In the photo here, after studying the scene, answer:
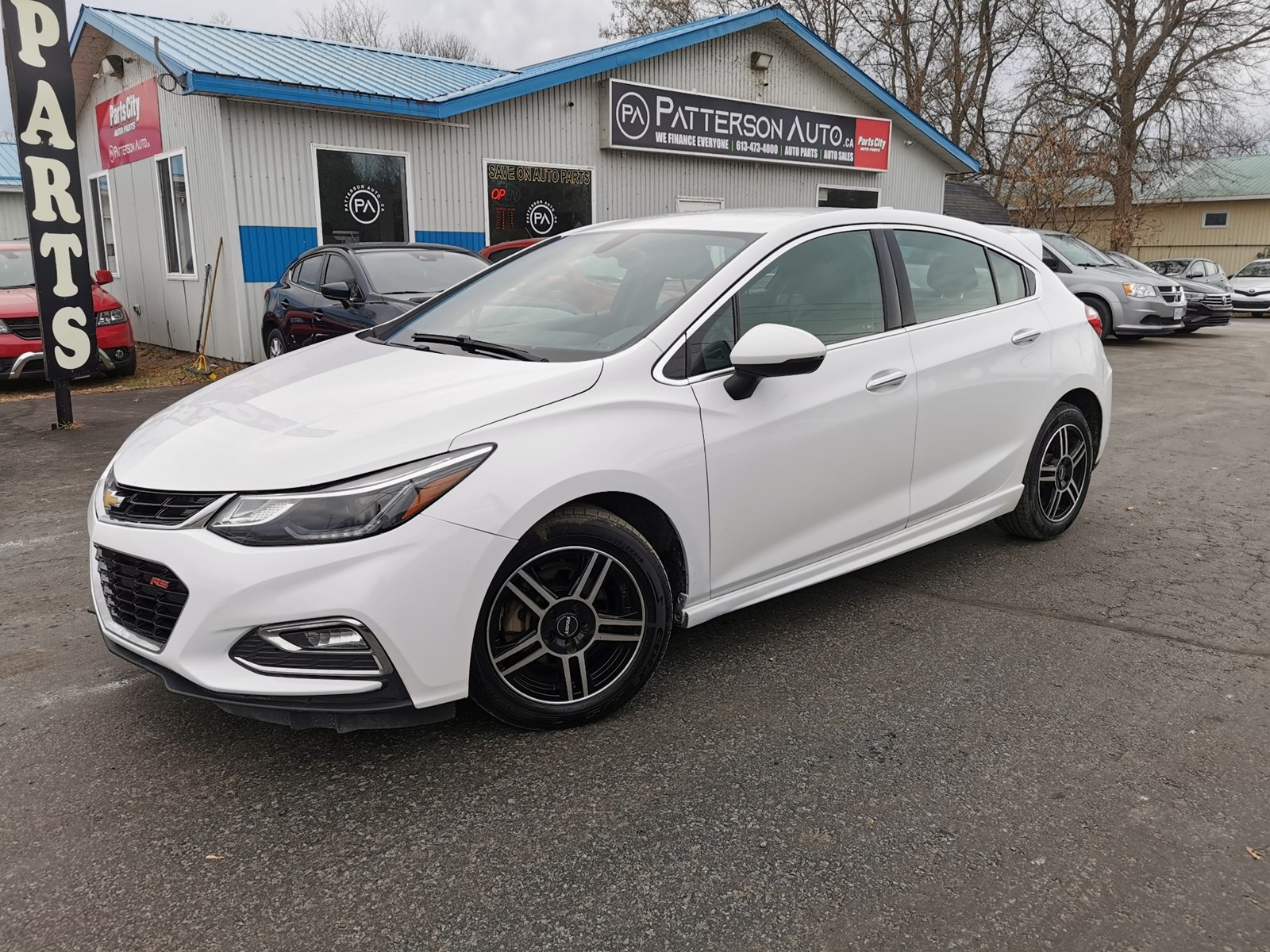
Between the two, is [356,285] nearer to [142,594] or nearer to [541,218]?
[541,218]

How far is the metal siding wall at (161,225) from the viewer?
38.9 feet

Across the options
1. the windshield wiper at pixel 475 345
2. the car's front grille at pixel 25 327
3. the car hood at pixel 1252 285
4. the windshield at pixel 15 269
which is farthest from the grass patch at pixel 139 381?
the car hood at pixel 1252 285

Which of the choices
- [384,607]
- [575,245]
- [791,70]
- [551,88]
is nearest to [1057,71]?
[791,70]

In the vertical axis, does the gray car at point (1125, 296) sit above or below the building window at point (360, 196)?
below

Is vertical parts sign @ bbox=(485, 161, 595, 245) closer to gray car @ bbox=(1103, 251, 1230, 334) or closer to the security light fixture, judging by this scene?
the security light fixture

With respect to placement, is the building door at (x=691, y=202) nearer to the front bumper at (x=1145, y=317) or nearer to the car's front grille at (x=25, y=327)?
the front bumper at (x=1145, y=317)

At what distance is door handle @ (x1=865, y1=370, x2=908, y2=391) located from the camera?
375 cm

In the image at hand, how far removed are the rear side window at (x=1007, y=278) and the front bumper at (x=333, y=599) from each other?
Answer: 3039 millimetres

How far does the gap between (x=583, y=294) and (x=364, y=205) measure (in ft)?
33.0

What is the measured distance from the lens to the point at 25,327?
10344 mm

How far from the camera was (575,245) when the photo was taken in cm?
422

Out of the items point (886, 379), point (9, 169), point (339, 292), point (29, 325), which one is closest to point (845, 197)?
point (339, 292)

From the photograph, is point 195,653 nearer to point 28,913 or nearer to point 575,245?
point 28,913

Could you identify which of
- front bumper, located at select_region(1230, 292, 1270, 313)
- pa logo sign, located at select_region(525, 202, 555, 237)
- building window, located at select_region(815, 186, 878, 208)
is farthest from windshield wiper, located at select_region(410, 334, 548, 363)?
front bumper, located at select_region(1230, 292, 1270, 313)
